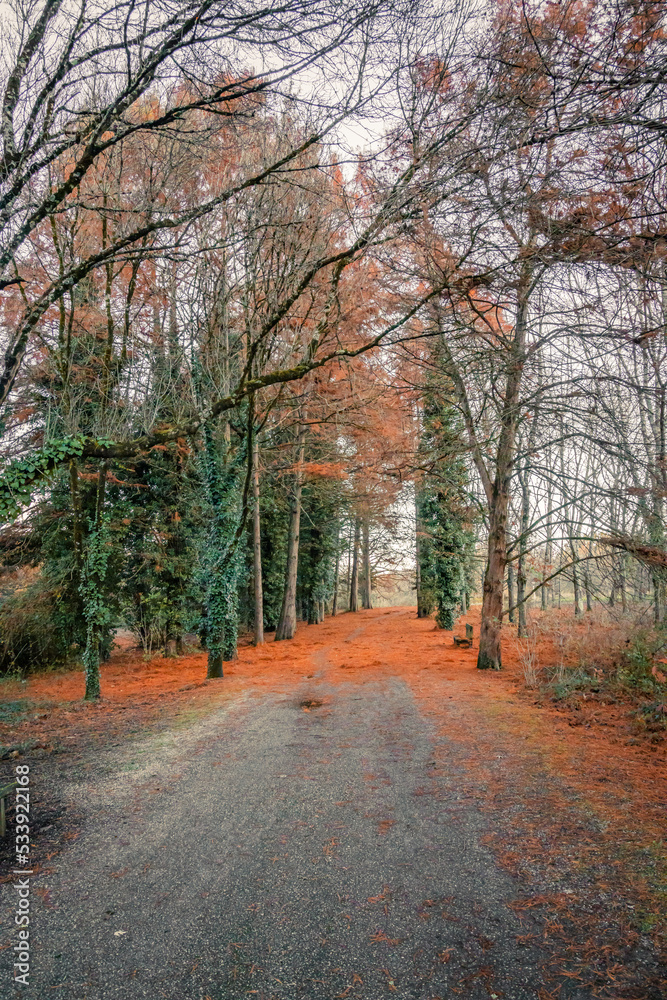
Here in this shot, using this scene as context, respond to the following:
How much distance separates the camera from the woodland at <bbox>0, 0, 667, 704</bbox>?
3572 millimetres

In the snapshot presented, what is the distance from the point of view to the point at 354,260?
6219mm

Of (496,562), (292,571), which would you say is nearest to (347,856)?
(496,562)

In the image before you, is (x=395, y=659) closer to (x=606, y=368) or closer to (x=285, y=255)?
(x=606, y=368)

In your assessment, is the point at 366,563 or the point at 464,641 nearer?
the point at 464,641

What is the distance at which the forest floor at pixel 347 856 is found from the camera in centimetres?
226

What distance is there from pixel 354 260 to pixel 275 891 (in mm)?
6388

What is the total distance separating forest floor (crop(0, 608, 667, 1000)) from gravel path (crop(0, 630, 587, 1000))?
0.5 inches

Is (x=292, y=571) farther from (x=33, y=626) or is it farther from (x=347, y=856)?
(x=347, y=856)

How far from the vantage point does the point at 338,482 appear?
58.2ft

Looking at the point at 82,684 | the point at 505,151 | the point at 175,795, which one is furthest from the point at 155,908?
the point at 82,684

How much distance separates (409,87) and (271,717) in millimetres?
7374

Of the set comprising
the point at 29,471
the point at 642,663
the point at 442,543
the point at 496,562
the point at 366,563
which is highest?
the point at 29,471

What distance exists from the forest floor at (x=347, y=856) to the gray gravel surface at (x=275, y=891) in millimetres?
13

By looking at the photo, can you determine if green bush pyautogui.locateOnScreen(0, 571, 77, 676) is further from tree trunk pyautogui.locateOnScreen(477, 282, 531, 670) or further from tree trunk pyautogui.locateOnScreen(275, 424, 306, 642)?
tree trunk pyautogui.locateOnScreen(477, 282, 531, 670)
